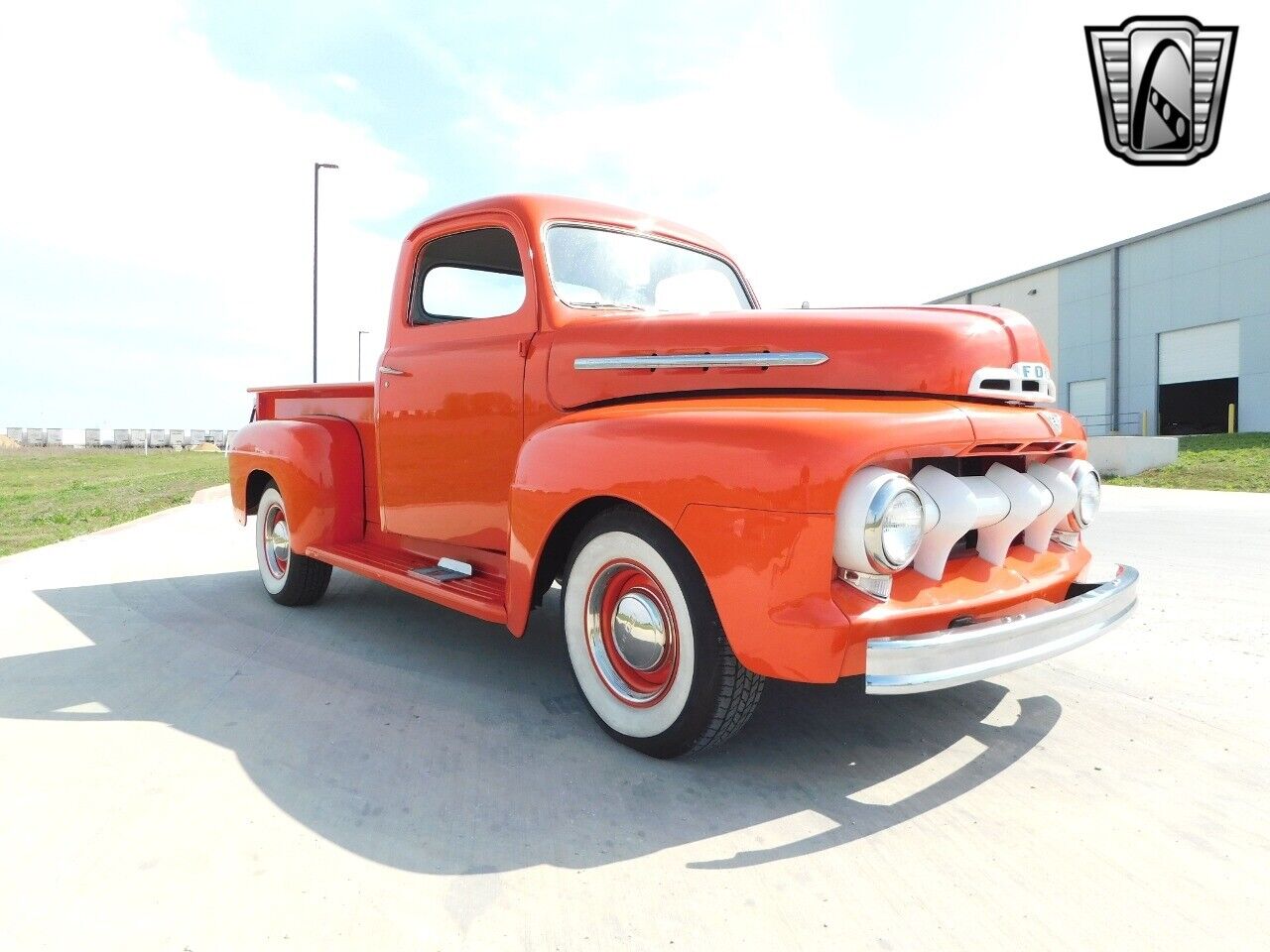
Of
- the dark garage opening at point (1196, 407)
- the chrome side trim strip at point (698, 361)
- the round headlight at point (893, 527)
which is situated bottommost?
the round headlight at point (893, 527)

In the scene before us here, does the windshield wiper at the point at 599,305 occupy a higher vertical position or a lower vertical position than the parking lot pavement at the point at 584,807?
higher

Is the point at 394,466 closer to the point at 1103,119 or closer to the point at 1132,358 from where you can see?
the point at 1103,119

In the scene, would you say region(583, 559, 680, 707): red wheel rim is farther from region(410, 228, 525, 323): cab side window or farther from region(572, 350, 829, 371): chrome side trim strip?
region(410, 228, 525, 323): cab side window

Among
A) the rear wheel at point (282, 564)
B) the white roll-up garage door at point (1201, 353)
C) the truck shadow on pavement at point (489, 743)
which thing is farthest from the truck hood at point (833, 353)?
the white roll-up garage door at point (1201, 353)

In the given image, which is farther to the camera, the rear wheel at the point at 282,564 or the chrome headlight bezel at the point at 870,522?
the rear wheel at the point at 282,564

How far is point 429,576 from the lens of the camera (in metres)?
3.51

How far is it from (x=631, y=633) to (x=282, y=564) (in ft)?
10.2

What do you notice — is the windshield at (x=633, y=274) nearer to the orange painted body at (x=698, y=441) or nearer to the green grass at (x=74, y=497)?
the orange painted body at (x=698, y=441)

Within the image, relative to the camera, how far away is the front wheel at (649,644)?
2.43 meters

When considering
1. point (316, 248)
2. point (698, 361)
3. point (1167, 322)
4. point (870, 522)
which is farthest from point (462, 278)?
point (1167, 322)

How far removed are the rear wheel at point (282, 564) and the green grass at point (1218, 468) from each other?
16.4 meters

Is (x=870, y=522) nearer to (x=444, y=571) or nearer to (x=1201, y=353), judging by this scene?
(x=444, y=571)

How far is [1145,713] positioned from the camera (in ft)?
10.1

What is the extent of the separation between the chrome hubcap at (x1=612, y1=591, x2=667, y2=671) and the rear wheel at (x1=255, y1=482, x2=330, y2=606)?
2.63 m
